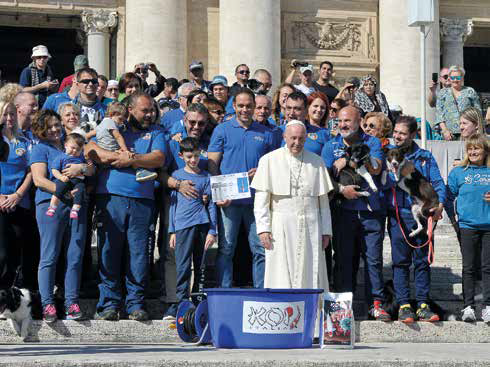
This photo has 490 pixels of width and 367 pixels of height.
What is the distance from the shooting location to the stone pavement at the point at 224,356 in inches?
297

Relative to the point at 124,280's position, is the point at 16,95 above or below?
above

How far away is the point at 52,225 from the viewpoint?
1005 centimetres

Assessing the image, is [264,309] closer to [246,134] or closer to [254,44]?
[246,134]

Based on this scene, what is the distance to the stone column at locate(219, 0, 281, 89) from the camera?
69.3 feet

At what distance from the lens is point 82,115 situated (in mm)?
11695

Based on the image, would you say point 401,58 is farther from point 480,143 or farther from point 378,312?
point 378,312

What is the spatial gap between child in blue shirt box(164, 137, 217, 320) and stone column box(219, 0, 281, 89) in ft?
34.2

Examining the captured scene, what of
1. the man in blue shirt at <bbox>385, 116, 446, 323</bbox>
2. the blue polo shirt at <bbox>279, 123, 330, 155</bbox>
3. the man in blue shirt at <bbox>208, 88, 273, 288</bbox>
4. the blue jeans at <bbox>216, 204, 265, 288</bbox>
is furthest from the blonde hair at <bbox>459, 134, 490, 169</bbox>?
the blue jeans at <bbox>216, 204, 265, 288</bbox>

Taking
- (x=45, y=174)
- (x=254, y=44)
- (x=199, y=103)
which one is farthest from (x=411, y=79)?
(x=45, y=174)

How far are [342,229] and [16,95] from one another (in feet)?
11.1

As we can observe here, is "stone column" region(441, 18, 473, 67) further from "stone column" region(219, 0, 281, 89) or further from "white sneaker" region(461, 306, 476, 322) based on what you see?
"white sneaker" region(461, 306, 476, 322)

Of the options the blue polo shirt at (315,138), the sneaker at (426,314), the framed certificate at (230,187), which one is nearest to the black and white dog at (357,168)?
the blue polo shirt at (315,138)

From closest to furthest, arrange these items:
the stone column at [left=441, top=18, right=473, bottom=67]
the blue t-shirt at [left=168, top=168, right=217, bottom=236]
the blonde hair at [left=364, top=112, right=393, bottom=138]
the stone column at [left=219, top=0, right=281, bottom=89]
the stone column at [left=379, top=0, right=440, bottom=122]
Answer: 1. the blue t-shirt at [left=168, top=168, right=217, bottom=236]
2. the blonde hair at [left=364, top=112, right=393, bottom=138]
3. the stone column at [left=219, top=0, right=281, bottom=89]
4. the stone column at [left=379, top=0, right=440, bottom=122]
5. the stone column at [left=441, top=18, right=473, bottom=67]

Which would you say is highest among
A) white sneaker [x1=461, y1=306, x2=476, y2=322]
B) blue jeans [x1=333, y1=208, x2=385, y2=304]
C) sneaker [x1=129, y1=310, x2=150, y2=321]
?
blue jeans [x1=333, y1=208, x2=385, y2=304]
